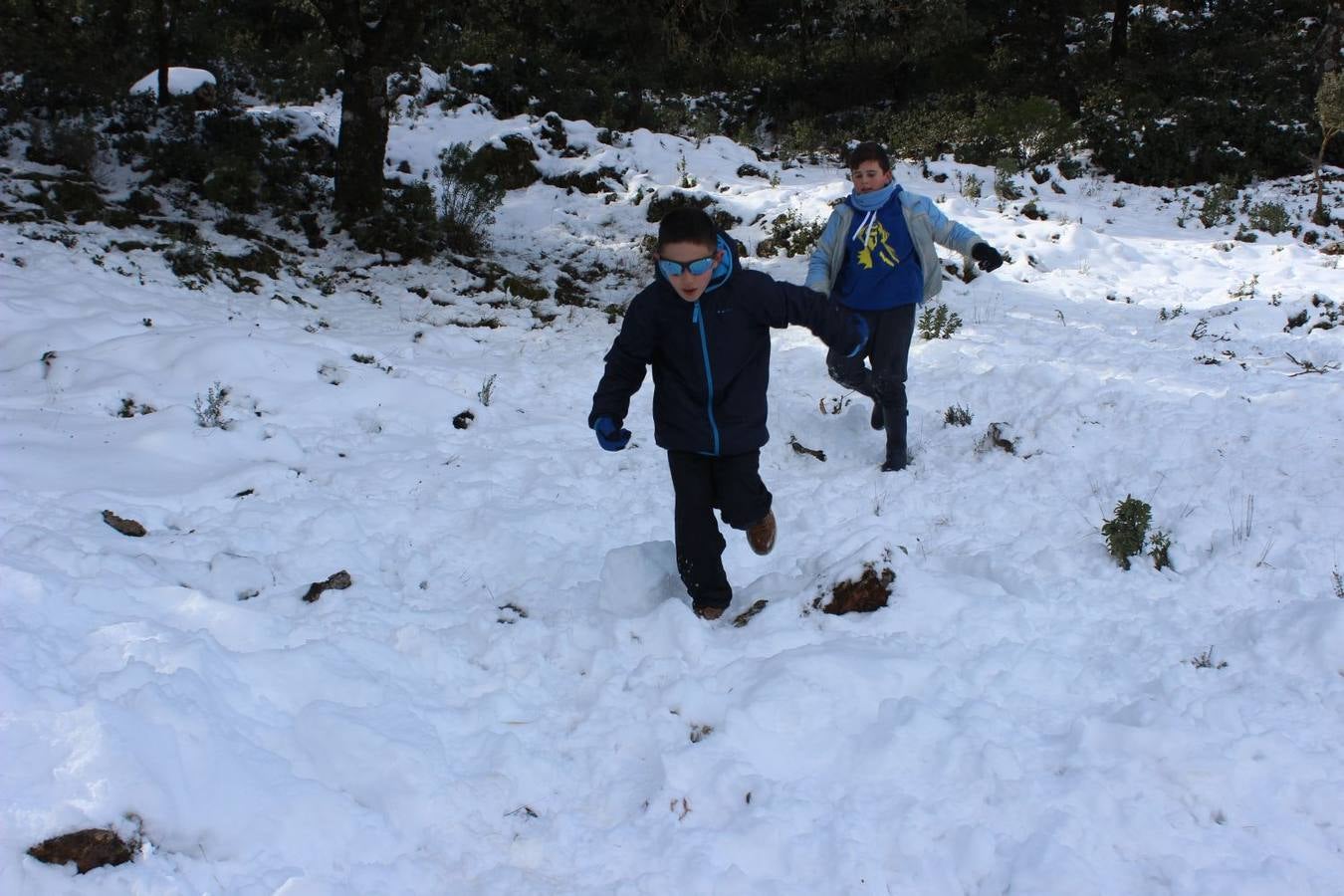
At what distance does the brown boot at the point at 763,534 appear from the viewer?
11.7ft

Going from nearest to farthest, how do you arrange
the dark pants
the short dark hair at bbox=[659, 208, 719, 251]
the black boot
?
the short dark hair at bbox=[659, 208, 719, 251]
the dark pants
the black boot

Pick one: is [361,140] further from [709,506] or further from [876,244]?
[709,506]

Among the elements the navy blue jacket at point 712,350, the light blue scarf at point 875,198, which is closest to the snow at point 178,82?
the light blue scarf at point 875,198

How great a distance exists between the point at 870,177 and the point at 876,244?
1.18ft

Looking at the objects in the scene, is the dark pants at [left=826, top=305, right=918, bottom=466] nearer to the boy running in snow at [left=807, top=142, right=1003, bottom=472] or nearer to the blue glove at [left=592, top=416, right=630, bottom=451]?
the boy running in snow at [left=807, top=142, right=1003, bottom=472]

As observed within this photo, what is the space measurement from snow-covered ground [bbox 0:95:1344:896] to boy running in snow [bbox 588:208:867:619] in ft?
2.10

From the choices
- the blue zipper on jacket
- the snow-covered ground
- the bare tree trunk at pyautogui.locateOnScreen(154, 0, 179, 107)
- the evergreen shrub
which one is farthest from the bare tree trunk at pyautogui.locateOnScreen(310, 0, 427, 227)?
the evergreen shrub

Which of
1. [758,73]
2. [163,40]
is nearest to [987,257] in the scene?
[163,40]

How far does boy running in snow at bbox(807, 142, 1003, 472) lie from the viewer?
4.69m

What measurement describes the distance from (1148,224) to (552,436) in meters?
9.27

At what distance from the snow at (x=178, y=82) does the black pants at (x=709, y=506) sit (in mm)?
12771

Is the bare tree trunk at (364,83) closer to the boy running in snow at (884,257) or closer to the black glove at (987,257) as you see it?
the boy running in snow at (884,257)

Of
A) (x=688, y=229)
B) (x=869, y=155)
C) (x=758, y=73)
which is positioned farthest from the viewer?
(x=758, y=73)

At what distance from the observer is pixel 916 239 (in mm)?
4734
